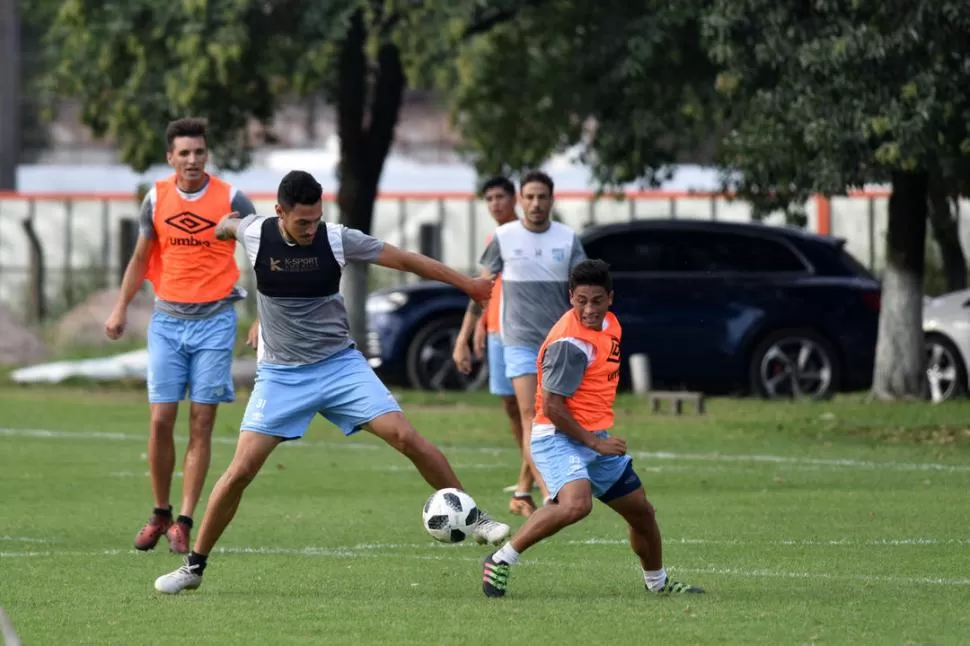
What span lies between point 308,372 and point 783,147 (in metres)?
10.5

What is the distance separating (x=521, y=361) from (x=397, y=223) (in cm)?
1964

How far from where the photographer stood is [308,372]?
31.5 feet

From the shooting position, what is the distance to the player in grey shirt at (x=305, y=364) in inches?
371

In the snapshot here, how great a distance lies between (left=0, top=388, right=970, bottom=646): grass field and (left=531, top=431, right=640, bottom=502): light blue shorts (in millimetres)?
465

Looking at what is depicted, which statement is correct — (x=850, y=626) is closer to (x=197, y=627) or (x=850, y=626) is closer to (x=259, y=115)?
(x=197, y=627)

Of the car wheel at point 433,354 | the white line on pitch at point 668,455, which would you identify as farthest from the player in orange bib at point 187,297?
the car wheel at point 433,354

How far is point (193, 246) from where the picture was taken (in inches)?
460

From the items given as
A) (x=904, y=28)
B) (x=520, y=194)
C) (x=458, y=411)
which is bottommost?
(x=458, y=411)

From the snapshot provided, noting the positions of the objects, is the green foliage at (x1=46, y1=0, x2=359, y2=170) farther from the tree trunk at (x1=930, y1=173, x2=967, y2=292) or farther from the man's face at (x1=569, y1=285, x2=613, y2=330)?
the man's face at (x1=569, y1=285, x2=613, y2=330)

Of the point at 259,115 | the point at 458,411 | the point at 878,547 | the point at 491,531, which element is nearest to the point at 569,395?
the point at 491,531

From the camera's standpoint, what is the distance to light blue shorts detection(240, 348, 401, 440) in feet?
31.3


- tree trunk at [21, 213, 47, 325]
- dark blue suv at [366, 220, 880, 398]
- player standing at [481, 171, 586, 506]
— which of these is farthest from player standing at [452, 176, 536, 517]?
tree trunk at [21, 213, 47, 325]

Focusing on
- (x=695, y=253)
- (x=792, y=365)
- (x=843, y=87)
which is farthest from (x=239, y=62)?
(x=843, y=87)

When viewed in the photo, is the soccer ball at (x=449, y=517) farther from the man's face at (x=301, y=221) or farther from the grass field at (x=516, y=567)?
the man's face at (x=301, y=221)
